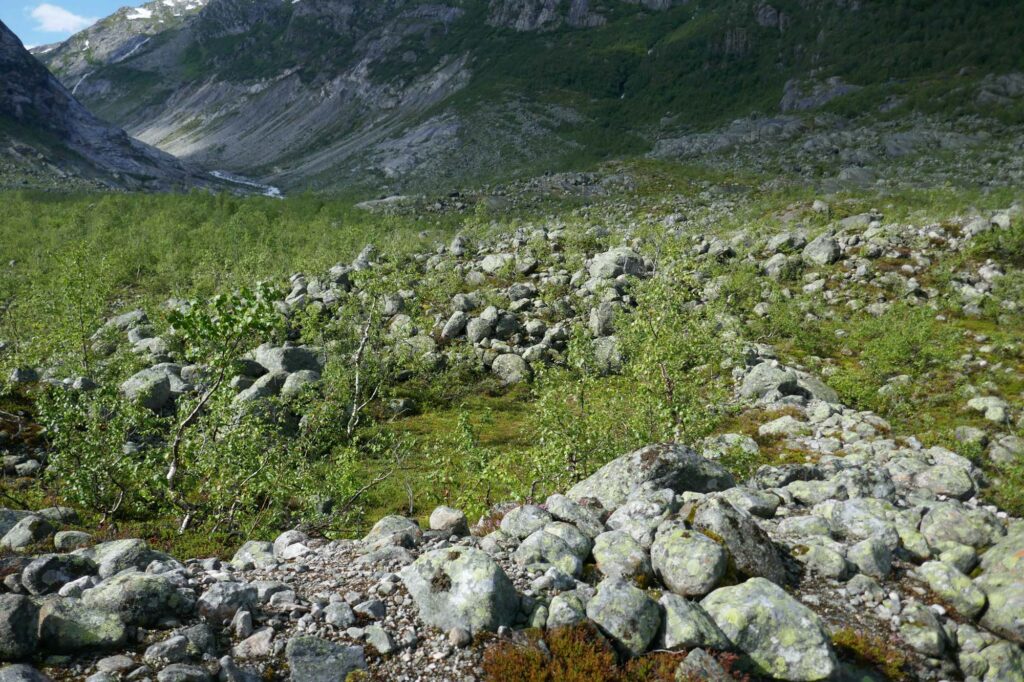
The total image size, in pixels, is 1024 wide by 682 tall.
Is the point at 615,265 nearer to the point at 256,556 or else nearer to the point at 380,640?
the point at 256,556

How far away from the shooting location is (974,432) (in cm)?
1719

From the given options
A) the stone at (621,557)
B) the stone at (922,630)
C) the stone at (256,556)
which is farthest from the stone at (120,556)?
the stone at (922,630)

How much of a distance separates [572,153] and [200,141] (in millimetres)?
145577

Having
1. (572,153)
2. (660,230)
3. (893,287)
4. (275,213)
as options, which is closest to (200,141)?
(572,153)

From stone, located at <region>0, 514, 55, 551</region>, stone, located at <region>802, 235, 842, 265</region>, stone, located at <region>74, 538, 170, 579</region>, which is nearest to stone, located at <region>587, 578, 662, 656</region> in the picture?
stone, located at <region>74, 538, 170, 579</region>

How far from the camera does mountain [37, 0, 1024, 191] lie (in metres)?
98.6

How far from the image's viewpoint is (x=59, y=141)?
113 meters

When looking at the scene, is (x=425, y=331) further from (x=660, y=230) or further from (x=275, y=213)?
(x=275, y=213)

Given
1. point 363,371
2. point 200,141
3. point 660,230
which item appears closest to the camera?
point 363,371

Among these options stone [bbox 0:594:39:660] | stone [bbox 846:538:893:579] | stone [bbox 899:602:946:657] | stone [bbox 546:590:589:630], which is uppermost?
stone [bbox 0:594:39:660]

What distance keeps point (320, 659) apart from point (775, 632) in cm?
559

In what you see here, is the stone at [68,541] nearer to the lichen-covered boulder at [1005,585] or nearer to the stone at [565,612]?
the stone at [565,612]

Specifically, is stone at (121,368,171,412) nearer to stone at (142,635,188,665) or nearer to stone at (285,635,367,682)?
stone at (142,635,188,665)

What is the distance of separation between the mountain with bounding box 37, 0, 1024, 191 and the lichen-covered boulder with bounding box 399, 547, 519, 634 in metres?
96.2
